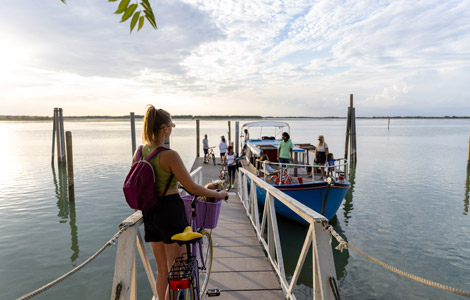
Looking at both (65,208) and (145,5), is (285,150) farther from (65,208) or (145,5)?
(65,208)

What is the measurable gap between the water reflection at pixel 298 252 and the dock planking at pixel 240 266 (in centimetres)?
198

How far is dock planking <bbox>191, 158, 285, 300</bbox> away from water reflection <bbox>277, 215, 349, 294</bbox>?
198 centimetres

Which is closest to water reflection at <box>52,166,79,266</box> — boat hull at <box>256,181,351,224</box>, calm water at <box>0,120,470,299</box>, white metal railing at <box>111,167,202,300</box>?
calm water at <box>0,120,470,299</box>

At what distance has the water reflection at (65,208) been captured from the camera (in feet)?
29.8

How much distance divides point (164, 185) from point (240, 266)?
2.75 meters

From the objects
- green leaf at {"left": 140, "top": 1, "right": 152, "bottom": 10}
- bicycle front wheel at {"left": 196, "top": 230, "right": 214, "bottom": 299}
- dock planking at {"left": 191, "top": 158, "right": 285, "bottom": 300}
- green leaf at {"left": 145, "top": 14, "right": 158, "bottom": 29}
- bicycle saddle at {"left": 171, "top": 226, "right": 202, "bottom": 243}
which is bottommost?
dock planking at {"left": 191, "top": 158, "right": 285, "bottom": 300}

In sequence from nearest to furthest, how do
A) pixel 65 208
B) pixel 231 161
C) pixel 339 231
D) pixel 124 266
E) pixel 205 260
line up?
pixel 124 266 < pixel 205 260 < pixel 339 231 < pixel 231 161 < pixel 65 208

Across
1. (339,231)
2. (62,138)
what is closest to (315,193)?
(339,231)

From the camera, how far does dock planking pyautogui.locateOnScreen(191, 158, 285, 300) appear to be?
370 cm

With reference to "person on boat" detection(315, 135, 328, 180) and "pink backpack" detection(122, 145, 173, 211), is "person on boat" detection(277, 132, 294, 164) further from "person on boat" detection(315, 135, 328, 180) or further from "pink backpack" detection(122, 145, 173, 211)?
"pink backpack" detection(122, 145, 173, 211)

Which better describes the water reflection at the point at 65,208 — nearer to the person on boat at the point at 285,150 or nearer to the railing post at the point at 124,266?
the railing post at the point at 124,266

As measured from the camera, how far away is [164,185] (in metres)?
2.24

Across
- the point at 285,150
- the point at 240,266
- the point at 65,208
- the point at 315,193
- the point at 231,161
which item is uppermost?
the point at 285,150

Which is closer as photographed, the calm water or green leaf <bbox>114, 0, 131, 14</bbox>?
green leaf <bbox>114, 0, 131, 14</bbox>
